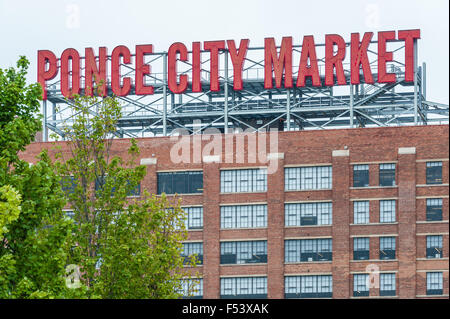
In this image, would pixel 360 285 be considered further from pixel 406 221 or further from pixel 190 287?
pixel 190 287

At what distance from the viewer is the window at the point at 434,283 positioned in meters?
88.0

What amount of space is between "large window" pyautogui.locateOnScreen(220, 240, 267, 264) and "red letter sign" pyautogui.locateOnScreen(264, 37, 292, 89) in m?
15.7

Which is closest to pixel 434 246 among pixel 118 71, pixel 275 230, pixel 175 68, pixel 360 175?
pixel 360 175

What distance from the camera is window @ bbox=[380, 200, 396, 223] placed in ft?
299

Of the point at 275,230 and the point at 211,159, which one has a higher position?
the point at 211,159

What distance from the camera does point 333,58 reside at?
312 ft

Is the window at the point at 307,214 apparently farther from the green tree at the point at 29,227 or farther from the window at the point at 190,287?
the green tree at the point at 29,227

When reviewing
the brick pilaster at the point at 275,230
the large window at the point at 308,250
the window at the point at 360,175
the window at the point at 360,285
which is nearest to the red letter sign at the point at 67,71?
the brick pilaster at the point at 275,230

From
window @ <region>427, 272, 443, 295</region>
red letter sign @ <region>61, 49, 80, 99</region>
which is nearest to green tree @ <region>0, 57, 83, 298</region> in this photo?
window @ <region>427, 272, 443, 295</region>

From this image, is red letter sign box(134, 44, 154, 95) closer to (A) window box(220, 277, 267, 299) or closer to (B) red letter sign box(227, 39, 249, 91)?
(B) red letter sign box(227, 39, 249, 91)

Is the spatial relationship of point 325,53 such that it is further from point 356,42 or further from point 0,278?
point 0,278

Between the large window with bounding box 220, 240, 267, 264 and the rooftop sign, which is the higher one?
the rooftop sign

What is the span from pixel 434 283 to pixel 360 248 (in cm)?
759
